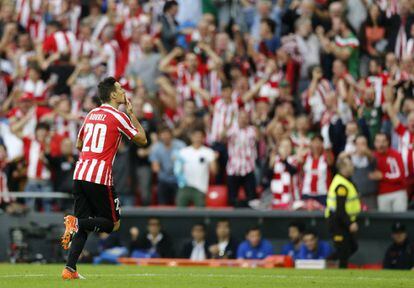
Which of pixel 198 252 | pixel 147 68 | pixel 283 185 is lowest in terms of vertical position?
pixel 198 252

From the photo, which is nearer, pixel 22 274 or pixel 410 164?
pixel 22 274

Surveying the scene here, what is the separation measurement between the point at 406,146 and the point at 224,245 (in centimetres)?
358

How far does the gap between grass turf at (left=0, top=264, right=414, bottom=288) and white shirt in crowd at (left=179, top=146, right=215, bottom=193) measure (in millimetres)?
4609

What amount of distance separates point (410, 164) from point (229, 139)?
3423 mm

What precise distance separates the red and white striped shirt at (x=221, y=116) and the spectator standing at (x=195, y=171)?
819 mm

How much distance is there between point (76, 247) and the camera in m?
12.6

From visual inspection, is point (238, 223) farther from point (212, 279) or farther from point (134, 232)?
point (212, 279)

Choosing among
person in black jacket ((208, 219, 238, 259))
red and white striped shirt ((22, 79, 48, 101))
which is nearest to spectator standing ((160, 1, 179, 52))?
red and white striped shirt ((22, 79, 48, 101))

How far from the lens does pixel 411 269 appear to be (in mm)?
18438

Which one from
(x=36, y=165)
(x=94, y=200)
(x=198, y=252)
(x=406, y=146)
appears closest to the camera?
(x=94, y=200)

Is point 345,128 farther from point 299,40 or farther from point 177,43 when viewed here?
point 177,43

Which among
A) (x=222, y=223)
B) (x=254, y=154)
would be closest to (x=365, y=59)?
(x=254, y=154)

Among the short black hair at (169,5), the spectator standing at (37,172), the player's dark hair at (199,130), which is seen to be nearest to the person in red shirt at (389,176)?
the player's dark hair at (199,130)

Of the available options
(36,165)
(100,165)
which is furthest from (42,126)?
(100,165)
